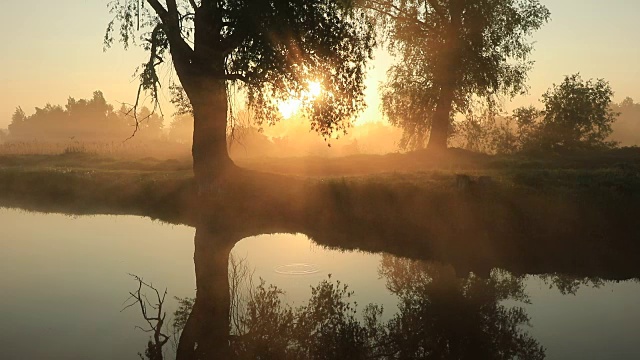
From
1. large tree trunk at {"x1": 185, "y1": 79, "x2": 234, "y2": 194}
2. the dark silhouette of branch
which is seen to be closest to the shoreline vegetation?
large tree trunk at {"x1": 185, "y1": 79, "x2": 234, "y2": 194}

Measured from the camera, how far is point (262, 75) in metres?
20.2

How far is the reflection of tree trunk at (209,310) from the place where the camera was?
366 inches

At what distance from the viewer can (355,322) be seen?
10656mm

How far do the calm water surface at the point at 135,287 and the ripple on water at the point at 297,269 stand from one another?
3 centimetres

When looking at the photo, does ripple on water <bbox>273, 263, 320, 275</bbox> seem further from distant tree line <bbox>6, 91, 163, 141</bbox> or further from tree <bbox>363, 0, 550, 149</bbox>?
distant tree line <bbox>6, 91, 163, 141</bbox>

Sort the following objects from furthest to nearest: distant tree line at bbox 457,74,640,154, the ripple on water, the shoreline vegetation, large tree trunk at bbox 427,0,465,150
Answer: distant tree line at bbox 457,74,640,154, large tree trunk at bbox 427,0,465,150, the shoreline vegetation, the ripple on water

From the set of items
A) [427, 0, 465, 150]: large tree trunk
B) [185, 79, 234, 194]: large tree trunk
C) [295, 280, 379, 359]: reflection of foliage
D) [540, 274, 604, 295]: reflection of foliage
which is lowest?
[295, 280, 379, 359]: reflection of foliage

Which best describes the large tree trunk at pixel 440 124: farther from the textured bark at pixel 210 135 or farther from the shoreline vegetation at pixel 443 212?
the textured bark at pixel 210 135

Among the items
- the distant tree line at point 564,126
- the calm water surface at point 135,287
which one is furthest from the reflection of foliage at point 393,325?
the distant tree line at point 564,126

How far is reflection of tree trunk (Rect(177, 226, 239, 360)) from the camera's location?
366 inches

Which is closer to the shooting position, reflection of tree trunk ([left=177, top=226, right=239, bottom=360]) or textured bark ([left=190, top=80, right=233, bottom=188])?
reflection of tree trunk ([left=177, top=226, right=239, bottom=360])

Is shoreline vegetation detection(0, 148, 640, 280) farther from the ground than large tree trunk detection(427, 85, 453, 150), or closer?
closer

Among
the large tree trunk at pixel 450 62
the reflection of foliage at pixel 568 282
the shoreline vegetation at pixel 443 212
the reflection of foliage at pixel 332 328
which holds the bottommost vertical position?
the reflection of foliage at pixel 332 328

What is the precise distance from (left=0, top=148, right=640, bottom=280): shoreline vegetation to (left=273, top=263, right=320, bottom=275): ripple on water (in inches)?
118
